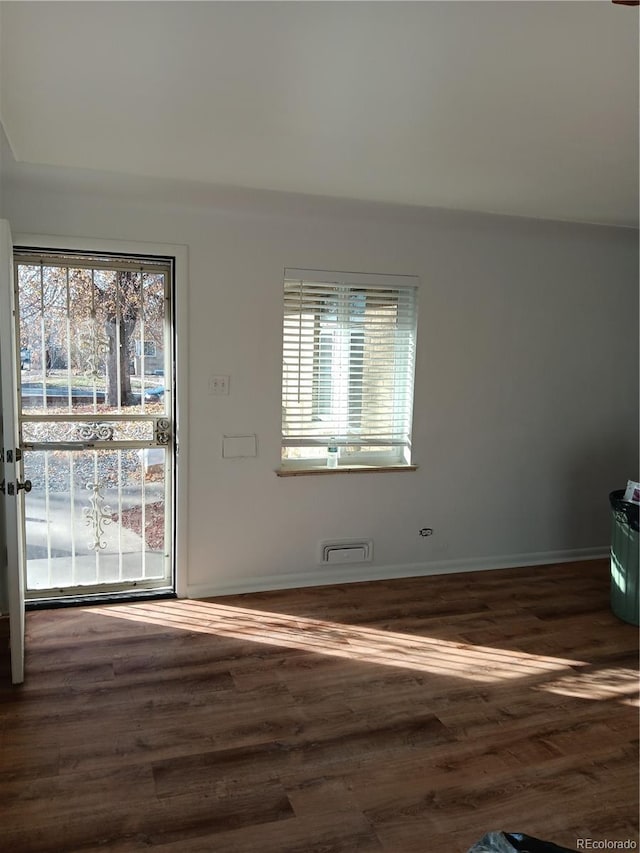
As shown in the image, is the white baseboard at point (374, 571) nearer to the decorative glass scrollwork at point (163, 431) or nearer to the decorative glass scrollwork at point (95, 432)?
the decorative glass scrollwork at point (163, 431)

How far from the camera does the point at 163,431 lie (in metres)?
3.88

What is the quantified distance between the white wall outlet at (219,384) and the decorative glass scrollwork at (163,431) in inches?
13.6

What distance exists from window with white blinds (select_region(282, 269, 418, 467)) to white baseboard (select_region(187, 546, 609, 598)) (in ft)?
2.41

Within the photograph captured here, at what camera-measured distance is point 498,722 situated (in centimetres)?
269

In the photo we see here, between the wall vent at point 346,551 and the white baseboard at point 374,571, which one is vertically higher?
the wall vent at point 346,551

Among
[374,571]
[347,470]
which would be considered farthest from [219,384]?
[374,571]

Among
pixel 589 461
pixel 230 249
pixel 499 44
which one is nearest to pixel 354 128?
pixel 499 44

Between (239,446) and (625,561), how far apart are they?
2437mm

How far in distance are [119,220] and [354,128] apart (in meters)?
1.61

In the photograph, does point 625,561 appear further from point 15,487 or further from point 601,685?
point 15,487

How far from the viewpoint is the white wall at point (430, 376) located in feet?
12.3

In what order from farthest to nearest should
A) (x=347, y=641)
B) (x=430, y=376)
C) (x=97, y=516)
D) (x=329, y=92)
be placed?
(x=430, y=376) → (x=97, y=516) → (x=347, y=641) → (x=329, y=92)

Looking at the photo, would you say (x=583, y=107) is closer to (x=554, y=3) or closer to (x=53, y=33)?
(x=554, y=3)

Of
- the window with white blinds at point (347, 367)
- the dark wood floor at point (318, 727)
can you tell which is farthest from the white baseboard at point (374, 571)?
the window with white blinds at point (347, 367)
